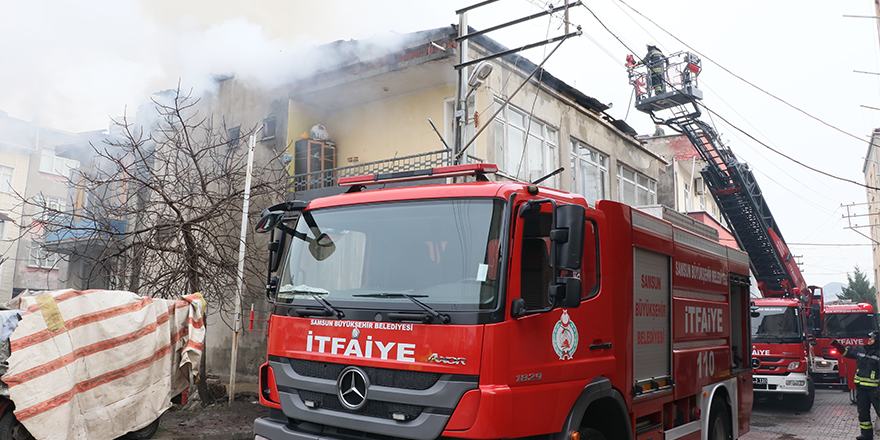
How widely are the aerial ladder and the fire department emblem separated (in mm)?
11175

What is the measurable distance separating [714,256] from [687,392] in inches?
74.1

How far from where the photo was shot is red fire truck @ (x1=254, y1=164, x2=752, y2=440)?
3.82m

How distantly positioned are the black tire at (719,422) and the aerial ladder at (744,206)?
7.23m

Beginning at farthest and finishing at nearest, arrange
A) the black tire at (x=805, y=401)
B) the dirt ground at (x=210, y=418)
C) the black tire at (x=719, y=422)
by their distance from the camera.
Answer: the black tire at (x=805, y=401)
the dirt ground at (x=210, y=418)
the black tire at (x=719, y=422)

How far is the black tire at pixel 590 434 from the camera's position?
14.2 feet

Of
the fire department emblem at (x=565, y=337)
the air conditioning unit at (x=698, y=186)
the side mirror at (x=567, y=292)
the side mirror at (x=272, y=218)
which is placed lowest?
the fire department emblem at (x=565, y=337)

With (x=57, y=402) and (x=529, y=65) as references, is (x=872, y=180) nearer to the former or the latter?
(x=529, y=65)

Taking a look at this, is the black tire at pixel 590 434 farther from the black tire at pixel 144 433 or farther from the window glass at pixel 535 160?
the window glass at pixel 535 160

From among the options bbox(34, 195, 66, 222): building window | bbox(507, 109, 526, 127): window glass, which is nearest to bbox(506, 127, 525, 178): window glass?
bbox(507, 109, 526, 127): window glass

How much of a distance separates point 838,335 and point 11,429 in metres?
20.4

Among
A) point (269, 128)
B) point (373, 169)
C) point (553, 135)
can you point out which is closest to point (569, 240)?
point (373, 169)

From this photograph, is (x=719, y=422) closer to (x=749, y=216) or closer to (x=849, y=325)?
(x=749, y=216)

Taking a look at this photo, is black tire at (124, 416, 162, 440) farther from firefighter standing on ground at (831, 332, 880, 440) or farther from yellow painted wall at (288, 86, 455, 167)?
firefighter standing on ground at (831, 332, 880, 440)

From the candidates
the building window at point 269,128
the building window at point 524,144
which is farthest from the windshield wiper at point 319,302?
the building window at point 269,128
